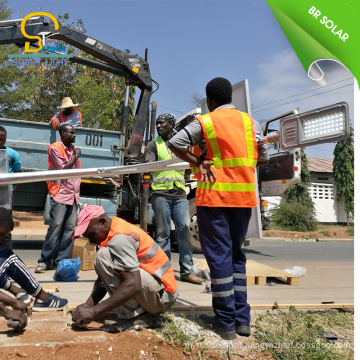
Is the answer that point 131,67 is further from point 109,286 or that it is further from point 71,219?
point 109,286

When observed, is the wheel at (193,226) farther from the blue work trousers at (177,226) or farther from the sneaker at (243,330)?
the sneaker at (243,330)

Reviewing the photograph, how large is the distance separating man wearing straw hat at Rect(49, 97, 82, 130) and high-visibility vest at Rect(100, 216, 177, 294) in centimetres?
484

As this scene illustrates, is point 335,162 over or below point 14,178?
over

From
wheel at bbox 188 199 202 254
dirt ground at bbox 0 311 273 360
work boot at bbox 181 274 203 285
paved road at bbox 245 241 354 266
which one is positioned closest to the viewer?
dirt ground at bbox 0 311 273 360

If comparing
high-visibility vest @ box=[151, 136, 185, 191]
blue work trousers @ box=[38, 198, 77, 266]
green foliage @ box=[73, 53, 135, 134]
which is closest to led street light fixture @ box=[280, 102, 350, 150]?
high-visibility vest @ box=[151, 136, 185, 191]

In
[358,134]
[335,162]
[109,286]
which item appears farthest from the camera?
[335,162]

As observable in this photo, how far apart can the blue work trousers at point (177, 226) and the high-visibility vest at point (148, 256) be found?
1806 mm

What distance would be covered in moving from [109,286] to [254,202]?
1244mm

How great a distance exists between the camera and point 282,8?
3053 mm

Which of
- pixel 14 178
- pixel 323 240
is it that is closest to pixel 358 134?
pixel 14 178

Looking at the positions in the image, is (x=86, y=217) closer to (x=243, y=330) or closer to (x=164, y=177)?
(x=243, y=330)

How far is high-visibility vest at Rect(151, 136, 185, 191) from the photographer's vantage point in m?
5.03

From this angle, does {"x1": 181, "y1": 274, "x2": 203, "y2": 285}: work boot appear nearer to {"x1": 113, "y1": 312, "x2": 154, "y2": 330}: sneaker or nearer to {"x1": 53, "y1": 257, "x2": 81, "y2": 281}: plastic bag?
{"x1": 53, "y1": 257, "x2": 81, "y2": 281}: plastic bag

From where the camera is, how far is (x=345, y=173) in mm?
27562
